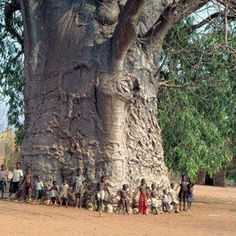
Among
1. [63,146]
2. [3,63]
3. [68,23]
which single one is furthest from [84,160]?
[3,63]

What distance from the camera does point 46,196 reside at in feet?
46.3

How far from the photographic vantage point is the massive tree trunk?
1408 centimetres

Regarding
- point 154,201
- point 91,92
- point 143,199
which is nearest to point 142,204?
point 143,199

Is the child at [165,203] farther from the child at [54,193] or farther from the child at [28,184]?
the child at [28,184]

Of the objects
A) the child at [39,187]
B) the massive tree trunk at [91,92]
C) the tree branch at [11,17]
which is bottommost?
the child at [39,187]

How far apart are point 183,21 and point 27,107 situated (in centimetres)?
482

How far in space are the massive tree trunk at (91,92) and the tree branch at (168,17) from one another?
0.03 m

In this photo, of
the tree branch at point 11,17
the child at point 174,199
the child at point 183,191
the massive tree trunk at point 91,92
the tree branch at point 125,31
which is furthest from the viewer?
the tree branch at point 11,17

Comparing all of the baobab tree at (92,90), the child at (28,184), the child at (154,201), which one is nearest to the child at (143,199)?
the child at (154,201)

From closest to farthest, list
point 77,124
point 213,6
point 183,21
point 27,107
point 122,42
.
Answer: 1. point 213,6
2. point 122,42
3. point 77,124
4. point 27,107
5. point 183,21

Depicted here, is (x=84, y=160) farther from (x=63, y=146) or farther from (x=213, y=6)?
(x=213, y=6)

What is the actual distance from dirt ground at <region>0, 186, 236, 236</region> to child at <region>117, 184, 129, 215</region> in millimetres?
456

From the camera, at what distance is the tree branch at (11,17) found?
17547 mm

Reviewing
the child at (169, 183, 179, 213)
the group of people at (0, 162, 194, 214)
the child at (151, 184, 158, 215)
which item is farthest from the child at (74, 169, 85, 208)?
the child at (169, 183, 179, 213)
